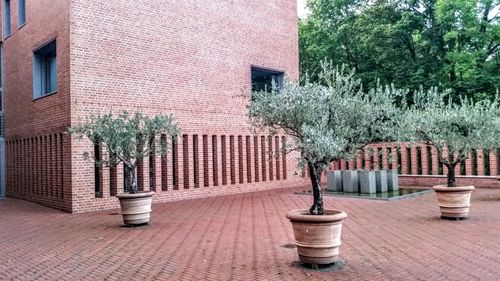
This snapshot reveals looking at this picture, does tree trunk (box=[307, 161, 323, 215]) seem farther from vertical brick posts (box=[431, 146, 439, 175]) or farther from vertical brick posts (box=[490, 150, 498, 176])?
vertical brick posts (box=[431, 146, 439, 175])

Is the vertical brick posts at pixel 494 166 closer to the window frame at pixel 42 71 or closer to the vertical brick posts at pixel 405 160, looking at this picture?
the vertical brick posts at pixel 405 160

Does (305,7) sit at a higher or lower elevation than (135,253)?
higher

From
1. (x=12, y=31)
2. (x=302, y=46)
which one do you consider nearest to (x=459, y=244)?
(x=12, y=31)

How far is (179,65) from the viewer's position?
14352 millimetres

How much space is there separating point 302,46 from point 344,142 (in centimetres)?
2343

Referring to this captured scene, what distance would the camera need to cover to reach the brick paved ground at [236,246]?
5.55 m

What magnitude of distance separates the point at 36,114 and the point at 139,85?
12.4ft

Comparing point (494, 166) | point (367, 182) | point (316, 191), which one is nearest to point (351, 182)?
point (367, 182)

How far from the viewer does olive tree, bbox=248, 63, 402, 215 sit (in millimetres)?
5793

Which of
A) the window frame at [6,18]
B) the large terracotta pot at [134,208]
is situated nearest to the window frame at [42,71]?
the window frame at [6,18]

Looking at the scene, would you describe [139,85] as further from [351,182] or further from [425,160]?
[425,160]

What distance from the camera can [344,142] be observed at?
5.88m

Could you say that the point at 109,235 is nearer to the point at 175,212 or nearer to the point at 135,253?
the point at 135,253

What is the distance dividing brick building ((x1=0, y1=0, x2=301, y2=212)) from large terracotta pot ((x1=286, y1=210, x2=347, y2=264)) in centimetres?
806
